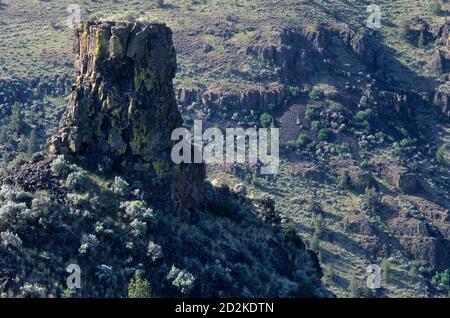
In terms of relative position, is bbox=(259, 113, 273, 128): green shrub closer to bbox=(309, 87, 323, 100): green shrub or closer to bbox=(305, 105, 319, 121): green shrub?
bbox=(305, 105, 319, 121): green shrub

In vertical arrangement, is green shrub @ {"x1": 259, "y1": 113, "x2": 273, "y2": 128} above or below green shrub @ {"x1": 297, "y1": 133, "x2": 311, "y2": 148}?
above

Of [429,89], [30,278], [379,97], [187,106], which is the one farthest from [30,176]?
[429,89]

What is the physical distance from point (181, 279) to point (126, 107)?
24.3ft

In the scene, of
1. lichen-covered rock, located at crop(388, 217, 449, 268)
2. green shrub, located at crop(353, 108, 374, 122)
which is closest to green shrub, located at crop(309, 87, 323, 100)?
green shrub, located at crop(353, 108, 374, 122)

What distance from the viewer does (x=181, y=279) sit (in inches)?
1331

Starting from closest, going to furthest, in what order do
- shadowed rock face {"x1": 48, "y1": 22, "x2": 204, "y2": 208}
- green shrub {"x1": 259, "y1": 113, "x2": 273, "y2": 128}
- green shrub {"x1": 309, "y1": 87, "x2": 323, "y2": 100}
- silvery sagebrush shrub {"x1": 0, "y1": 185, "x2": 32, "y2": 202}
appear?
silvery sagebrush shrub {"x1": 0, "y1": 185, "x2": 32, "y2": 202} → shadowed rock face {"x1": 48, "y1": 22, "x2": 204, "y2": 208} → green shrub {"x1": 259, "y1": 113, "x2": 273, "y2": 128} → green shrub {"x1": 309, "y1": 87, "x2": 323, "y2": 100}

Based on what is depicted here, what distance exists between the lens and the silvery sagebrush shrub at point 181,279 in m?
33.8

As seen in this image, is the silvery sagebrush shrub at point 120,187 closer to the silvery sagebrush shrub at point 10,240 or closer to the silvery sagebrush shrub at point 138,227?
the silvery sagebrush shrub at point 138,227

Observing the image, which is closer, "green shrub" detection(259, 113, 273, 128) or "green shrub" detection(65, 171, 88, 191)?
"green shrub" detection(65, 171, 88, 191)

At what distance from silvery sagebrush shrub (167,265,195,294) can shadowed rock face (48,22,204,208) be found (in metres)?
4.10

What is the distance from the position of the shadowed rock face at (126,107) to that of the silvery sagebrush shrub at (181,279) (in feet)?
13.5

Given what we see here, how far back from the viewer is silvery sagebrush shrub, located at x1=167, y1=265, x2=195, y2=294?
111 feet

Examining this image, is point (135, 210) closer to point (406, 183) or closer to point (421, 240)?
point (421, 240)

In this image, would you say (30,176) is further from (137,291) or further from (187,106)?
(187,106)
